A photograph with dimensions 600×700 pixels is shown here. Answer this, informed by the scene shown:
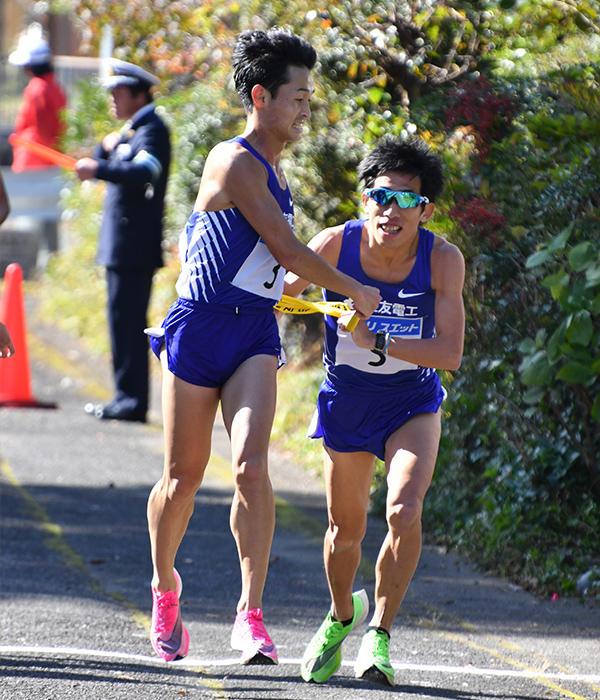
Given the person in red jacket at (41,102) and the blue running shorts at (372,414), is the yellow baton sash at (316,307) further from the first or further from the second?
the person in red jacket at (41,102)

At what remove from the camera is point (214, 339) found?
535 centimetres

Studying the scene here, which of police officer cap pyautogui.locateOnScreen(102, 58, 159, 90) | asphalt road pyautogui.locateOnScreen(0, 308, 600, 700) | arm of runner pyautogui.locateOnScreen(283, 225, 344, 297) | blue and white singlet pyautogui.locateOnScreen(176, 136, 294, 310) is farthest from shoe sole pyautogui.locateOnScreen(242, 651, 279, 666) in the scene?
police officer cap pyautogui.locateOnScreen(102, 58, 159, 90)

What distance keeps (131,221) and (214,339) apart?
5922mm

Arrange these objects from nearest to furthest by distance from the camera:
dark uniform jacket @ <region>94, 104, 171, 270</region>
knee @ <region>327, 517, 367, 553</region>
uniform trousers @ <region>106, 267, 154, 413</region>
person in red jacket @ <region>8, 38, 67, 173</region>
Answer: knee @ <region>327, 517, 367, 553</region> < dark uniform jacket @ <region>94, 104, 171, 270</region> < uniform trousers @ <region>106, 267, 154, 413</region> < person in red jacket @ <region>8, 38, 67, 173</region>

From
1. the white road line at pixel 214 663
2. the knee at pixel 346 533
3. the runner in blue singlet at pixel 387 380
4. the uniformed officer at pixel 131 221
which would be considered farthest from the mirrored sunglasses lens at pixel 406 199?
the uniformed officer at pixel 131 221

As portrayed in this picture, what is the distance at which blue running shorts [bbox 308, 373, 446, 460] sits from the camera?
220 inches

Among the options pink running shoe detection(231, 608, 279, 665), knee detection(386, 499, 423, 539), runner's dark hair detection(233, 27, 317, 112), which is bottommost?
pink running shoe detection(231, 608, 279, 665)

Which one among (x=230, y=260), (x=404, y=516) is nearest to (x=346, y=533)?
(x=404, y=516)

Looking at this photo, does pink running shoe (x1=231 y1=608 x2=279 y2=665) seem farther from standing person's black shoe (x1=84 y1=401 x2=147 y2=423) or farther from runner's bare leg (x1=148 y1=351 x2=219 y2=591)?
standing person's black shoe (x1=84 y1=401 x2=147 y2=423)

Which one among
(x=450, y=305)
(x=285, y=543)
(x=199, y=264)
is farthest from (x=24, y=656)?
(x=285, y=543)

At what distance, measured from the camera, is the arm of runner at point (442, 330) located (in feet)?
17.5

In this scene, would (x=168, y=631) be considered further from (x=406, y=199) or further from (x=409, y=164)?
(x=409, y=164)

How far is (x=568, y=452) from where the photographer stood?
24.5 feet

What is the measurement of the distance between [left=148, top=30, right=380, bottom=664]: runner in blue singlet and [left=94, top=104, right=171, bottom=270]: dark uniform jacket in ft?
17.9
